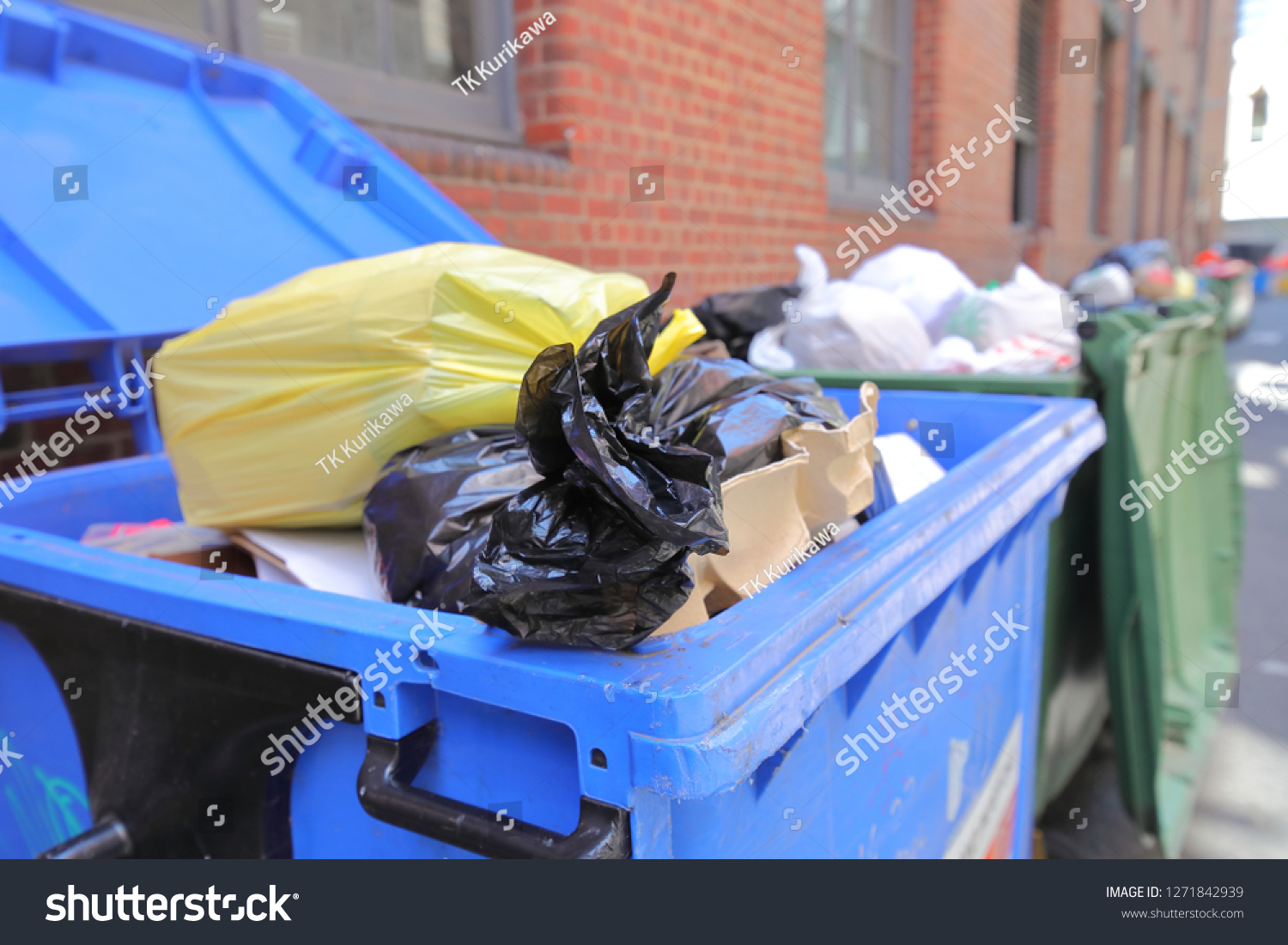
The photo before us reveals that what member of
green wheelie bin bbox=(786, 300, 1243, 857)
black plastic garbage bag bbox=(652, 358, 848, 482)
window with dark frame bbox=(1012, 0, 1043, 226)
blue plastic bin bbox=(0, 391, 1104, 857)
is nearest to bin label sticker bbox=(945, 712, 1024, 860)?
blue plastic bin bbox=(0, 391, 1104, 857)

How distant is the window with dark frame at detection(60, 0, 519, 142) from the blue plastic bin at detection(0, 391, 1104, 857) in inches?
64.8

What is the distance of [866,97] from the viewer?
6.73 meters

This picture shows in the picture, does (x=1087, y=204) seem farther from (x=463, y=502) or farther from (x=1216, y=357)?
(x=463, y=502)

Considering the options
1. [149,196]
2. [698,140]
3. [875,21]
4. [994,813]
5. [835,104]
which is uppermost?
[875,21]

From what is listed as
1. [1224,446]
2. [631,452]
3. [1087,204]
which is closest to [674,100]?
[1224,446]

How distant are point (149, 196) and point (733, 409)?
1518 millimetres

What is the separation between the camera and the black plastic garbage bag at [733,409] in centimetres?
117

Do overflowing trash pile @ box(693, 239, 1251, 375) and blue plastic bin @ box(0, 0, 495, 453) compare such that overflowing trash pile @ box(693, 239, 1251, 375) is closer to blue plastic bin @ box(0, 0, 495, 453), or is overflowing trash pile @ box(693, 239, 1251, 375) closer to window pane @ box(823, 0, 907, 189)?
blue plastic bin @ box(0, 0, 495, 453)

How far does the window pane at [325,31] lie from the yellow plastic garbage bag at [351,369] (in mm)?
1807

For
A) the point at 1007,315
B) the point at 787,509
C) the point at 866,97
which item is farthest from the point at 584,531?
the point at 866,97

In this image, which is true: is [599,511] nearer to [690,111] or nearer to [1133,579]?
[1133,579]

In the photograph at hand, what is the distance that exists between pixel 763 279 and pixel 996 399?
9.01 feet

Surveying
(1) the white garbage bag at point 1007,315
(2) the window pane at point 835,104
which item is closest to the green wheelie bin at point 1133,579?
(1) the white garbage bag at point 1007,315

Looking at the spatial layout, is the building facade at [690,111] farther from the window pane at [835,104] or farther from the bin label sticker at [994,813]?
the bin label sticker at [994,813]
